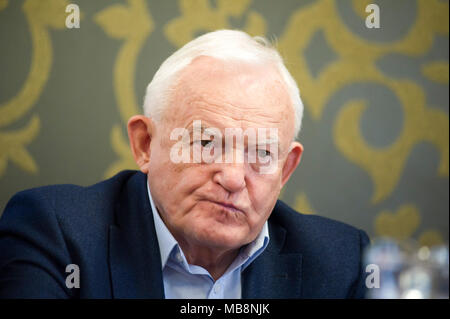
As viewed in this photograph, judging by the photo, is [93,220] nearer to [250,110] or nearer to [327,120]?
[250,110]

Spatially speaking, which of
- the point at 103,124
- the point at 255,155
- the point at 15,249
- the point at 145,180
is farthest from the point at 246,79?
the point at 15,249

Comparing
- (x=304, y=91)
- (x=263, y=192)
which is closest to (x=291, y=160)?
(x=263, y=192)

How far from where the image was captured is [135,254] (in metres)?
1.10

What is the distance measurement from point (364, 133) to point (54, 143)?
1079 mm

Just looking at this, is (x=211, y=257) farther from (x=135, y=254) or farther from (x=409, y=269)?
(x=409, y=269)

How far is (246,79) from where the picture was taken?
1.05 m

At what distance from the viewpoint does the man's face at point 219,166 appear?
3.33ft

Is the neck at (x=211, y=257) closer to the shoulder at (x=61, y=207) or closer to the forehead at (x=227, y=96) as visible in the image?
the shoulder at (x=61, y=207)

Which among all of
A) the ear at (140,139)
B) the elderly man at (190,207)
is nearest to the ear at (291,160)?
the elderly man at (190,207)

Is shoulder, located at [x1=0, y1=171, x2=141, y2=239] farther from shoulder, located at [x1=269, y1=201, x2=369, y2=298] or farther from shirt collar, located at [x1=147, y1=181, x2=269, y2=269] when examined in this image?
shoulder, located at [x1=269, y1=201, x2=369, y2=298]

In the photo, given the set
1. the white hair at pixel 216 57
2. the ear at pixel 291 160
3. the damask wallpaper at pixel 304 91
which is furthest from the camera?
the damask wallpaper at pixel 304 91

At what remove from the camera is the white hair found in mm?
1104

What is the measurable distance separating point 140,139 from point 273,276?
1.63 feet

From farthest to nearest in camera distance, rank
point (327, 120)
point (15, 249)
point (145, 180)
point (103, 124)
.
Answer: point (327, 120) < point (103, 124) < point (145, 180) < point (15, 249)
